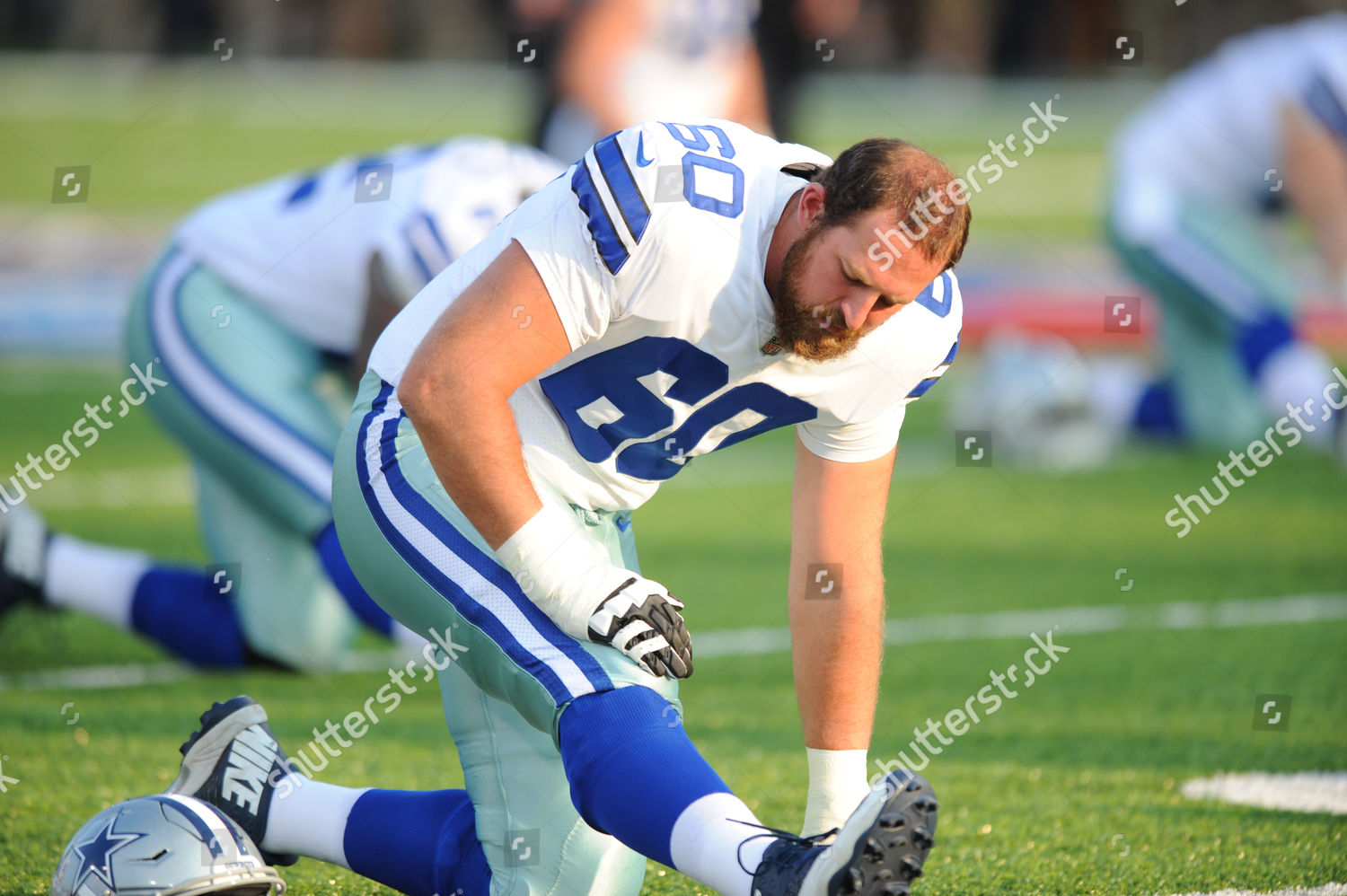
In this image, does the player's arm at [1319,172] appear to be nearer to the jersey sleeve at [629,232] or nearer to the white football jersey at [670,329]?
the white football jersey at [670,329]

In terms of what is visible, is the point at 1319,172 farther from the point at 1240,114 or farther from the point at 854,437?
the point at 854,437

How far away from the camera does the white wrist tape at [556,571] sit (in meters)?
2.11

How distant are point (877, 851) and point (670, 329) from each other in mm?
842

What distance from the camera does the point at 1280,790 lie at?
318cm

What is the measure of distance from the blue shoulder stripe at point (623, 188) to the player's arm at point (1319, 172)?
4.85 m

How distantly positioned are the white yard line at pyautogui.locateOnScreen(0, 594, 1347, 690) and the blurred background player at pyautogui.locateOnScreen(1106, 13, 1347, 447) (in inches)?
70.4

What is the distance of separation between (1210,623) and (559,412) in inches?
118

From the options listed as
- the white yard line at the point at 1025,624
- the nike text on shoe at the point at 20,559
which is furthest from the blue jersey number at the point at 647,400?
the nike text on shoe at the point at 20,559

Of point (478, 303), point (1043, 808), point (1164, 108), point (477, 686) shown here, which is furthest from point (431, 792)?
point (1164, 108)

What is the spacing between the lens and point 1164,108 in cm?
678

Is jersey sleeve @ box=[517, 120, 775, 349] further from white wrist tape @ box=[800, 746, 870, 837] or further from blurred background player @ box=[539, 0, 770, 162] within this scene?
blurred background player @ box=[539, 0, 770, 162]

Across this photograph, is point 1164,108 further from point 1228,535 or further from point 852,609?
point 852,609

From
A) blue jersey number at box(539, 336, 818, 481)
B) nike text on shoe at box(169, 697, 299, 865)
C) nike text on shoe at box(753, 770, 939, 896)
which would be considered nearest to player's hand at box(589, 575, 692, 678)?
blue jersey number at box(539, 336, 818, 481)

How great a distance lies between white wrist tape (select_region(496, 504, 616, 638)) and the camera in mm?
2105
